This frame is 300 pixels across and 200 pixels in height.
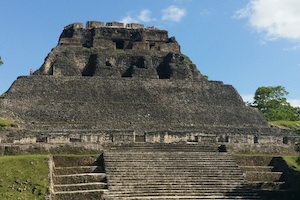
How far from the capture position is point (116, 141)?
1977cm

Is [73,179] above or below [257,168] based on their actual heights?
below

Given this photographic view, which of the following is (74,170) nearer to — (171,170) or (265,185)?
(171,170)

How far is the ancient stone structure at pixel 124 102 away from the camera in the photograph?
2114cm

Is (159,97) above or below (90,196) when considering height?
above

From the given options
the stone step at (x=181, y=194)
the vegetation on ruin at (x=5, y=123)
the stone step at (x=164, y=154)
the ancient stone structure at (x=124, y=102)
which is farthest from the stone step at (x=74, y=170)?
the vegetation on ruin at (x=5, y=123)

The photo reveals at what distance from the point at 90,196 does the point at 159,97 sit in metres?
11.7

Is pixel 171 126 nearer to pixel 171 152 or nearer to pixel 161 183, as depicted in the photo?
pixel 171 152

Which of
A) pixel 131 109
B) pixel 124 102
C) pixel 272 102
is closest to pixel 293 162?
pixel 131 109

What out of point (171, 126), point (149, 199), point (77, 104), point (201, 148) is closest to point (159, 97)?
point (171, 126)

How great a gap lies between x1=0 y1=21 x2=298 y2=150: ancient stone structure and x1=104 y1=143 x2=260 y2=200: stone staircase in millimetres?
2018

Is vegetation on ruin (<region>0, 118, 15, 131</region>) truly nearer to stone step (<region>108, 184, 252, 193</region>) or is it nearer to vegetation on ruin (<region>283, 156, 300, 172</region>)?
stone step (<region>108, 184, 252, 193</region>)

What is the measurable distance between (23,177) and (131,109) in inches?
404

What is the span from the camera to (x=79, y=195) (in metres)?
14.8

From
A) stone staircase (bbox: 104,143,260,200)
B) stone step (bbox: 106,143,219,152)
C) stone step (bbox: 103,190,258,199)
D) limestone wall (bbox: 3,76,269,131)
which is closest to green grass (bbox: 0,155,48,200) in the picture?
stone staircase (bbox: 104,143,260,200)
